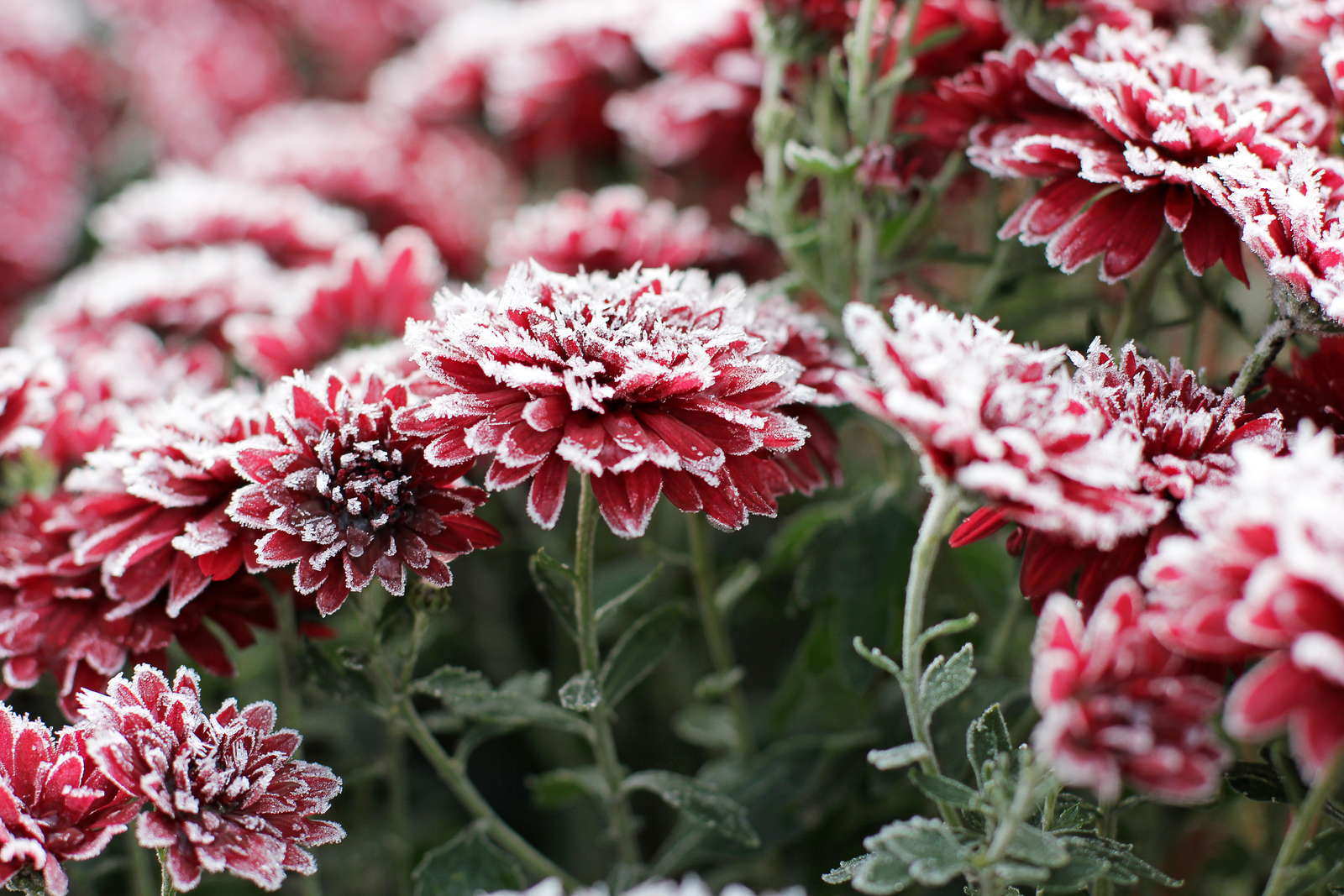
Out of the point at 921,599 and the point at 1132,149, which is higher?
the point at 1132,149

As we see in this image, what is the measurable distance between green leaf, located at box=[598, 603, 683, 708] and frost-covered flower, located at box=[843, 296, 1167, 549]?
12.8 inches

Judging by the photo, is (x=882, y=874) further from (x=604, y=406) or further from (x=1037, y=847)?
(x=604, y=406)

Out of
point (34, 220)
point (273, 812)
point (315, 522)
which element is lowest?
point (34, 220)

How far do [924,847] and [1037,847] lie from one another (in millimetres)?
55

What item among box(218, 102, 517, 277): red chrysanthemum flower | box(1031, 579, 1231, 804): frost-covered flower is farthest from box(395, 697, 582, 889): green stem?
box(218, 102, 517, 277): red chrysanthemum flower

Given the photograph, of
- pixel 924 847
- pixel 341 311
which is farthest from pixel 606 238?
pixel 924 847

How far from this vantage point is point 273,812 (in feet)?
2.03

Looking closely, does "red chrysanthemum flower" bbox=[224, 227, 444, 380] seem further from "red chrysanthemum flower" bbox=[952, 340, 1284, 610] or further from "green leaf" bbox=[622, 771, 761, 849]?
"red chrysanthemum flower" bbox=[952, 340, 1284, 610]

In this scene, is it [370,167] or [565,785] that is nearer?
[565,785]

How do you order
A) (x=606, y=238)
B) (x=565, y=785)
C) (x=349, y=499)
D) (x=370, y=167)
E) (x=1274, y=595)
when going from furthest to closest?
1. (x=370, y=167)
2. (x=606, y=238)
3. (x=565, y=785)
4. (x=349, y=499)
5. (x=1274, y=595)

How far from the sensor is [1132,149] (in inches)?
26.9

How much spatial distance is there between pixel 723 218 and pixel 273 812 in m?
1.12

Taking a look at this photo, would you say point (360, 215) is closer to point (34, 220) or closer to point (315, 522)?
point (34, 220)

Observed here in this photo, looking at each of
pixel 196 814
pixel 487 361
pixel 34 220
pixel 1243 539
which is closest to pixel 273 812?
pixel 196 814
